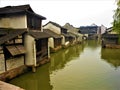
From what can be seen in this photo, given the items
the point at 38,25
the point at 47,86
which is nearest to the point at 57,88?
the point at 47,86

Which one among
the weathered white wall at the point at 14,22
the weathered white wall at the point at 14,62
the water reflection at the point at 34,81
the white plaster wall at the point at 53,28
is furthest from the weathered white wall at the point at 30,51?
the white plaster wall at the point at 53,28

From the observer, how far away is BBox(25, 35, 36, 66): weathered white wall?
1728 cm

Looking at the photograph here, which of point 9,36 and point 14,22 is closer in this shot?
point 9,36

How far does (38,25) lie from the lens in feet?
73.2

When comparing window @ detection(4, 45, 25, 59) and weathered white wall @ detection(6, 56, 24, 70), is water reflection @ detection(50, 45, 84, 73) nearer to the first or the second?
weathered white wall @ detection(6, 56, 24, 70)

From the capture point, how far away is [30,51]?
17.5 m

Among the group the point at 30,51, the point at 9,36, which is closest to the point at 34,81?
A: the point at 30,51

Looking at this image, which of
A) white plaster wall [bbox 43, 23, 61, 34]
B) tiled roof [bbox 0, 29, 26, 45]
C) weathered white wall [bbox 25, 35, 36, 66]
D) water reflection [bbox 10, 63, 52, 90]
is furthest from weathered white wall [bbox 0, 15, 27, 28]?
white plaster wall [bbox 43, 23, 61, 34]

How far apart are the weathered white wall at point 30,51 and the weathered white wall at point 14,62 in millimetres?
745

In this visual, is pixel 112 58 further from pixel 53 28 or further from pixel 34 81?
pixel 53 28

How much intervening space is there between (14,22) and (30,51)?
3.94 metres

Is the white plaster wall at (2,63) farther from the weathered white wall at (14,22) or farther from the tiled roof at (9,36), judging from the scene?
the weathered white wall at (14,22)

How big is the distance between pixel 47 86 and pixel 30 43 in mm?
5722

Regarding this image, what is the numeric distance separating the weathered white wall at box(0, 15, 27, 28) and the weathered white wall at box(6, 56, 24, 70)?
12.5ft
